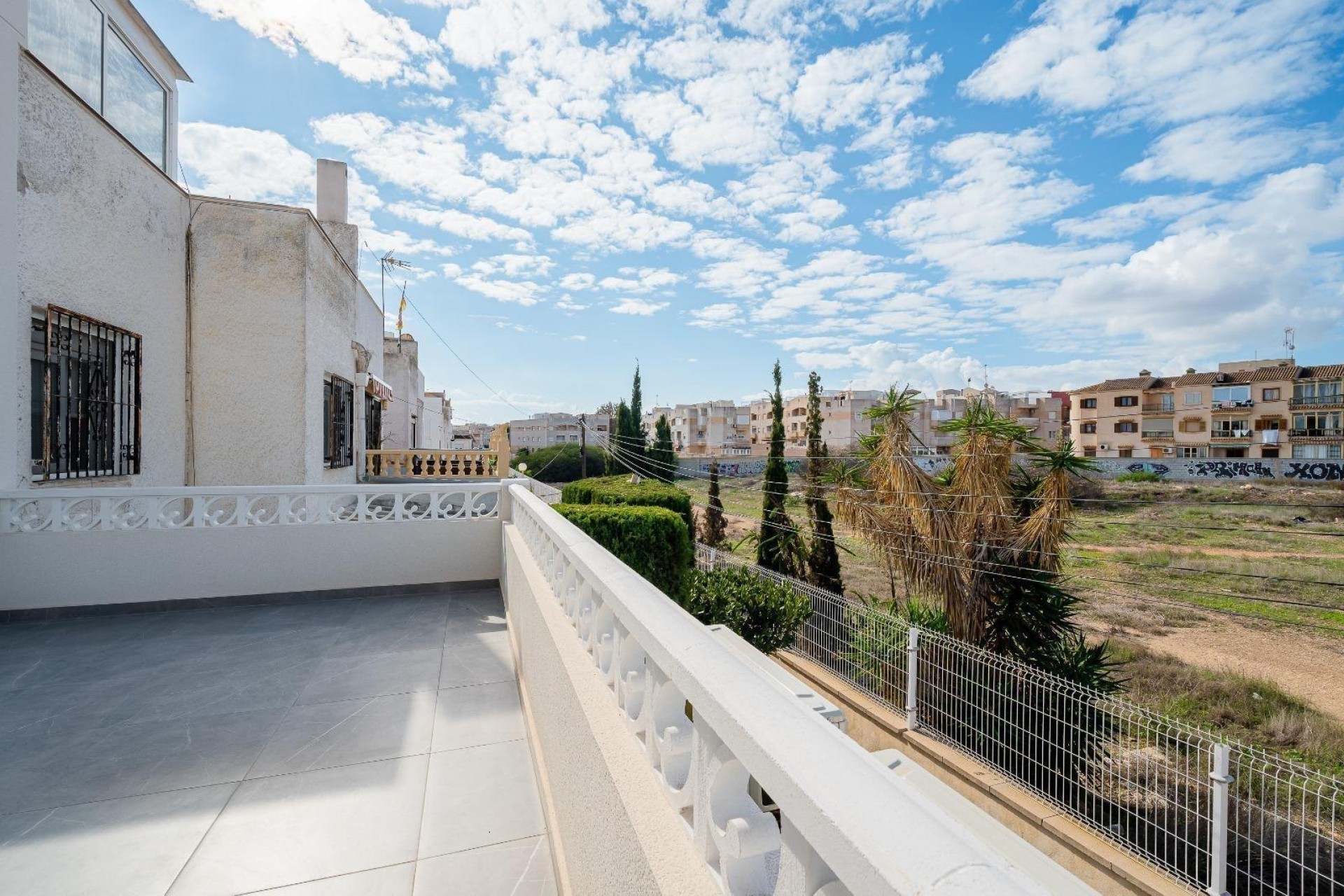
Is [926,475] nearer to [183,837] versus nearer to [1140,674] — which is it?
[1140,674]

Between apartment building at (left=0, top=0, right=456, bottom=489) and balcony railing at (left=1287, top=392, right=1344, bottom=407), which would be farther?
balcony railing at (left=1287, top=392, right=1344, bottom=407)

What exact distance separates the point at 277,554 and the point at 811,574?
13200 millimetres

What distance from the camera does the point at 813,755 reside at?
2.25 feet

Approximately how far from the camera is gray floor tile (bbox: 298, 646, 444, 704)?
11.0ft

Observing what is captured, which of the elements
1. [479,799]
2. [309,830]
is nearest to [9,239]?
[309,830]

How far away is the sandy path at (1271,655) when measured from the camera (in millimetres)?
12734

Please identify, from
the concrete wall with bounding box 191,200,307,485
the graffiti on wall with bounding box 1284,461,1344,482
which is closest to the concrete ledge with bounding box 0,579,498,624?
the concrete wall with bounding box 191,200,307,485

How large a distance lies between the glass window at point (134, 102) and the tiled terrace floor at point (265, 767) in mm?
6145

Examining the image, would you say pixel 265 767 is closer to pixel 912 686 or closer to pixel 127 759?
pixel 127 759

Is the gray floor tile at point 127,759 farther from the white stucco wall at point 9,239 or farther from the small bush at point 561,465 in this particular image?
the small bush at point 561,465

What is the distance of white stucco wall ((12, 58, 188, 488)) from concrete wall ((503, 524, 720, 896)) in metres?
5.04

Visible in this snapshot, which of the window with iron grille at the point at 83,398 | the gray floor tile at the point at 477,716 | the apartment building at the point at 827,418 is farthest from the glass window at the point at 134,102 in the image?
the apartment building at the point at 827,418

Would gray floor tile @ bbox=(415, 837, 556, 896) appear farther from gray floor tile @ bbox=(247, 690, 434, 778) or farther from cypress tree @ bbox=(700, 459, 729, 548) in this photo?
cypress tree @ bbox=(700, 459, 729, 548)

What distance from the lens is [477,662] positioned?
389 cm
